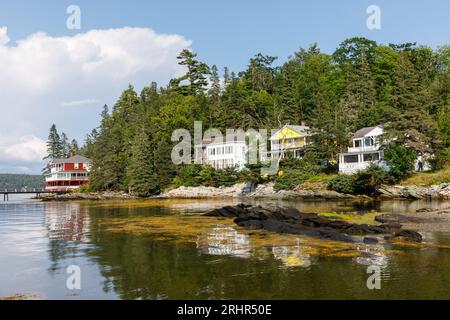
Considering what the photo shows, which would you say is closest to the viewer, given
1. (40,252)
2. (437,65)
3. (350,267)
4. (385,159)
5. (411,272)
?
(411,272)

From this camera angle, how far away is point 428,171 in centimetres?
5922

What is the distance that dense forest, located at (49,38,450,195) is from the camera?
62.1 metres

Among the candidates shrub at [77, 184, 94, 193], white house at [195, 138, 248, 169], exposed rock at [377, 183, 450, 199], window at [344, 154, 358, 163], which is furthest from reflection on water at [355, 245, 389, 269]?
Result: shrub at [77, 184, 94, 193]

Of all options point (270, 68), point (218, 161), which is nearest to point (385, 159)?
point (218, 161)

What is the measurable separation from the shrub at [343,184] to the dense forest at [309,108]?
651 cm

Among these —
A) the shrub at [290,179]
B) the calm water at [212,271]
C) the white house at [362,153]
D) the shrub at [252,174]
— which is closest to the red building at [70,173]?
the shrub at [252,174]

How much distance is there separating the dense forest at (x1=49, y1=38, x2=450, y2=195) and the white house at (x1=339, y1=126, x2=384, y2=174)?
256 cm

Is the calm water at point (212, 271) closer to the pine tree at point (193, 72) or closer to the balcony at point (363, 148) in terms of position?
the balcony at point (363, 148)

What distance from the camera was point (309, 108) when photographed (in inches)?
3935

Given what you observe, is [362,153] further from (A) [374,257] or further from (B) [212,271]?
(B) [212,271]

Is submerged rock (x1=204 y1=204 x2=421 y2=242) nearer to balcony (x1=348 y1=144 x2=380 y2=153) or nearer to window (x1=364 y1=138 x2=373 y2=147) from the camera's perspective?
balcony (x1=348 y1=144 x2=380 y2=153)
